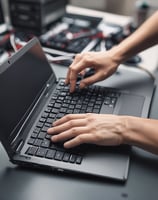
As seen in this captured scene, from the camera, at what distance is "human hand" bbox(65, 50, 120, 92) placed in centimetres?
76

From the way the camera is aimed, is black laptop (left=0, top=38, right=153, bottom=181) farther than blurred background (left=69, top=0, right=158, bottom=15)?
No

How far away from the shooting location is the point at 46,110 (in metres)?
0.66

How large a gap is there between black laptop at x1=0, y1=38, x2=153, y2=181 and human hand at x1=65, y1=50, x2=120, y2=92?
0.08 feet

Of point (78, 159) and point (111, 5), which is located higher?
point (78, 159)

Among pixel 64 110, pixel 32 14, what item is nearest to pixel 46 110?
pixel 64 110

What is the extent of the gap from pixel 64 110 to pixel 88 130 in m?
0.12

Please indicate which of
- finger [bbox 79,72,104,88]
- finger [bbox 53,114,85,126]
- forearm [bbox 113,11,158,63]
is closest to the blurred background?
forearm [bbox 113,11,158,63]

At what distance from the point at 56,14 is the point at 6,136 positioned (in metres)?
0.83

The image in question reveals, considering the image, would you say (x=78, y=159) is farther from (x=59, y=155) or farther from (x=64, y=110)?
(x=64, y=110)

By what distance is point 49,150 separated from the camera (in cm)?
55

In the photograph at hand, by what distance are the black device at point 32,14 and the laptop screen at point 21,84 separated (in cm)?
40

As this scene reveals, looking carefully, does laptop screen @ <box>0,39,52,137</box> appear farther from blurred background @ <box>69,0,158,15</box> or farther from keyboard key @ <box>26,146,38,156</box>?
blurred background @ <box>69,0,158,15</box>

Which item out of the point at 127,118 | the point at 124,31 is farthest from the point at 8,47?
the point at 127,118

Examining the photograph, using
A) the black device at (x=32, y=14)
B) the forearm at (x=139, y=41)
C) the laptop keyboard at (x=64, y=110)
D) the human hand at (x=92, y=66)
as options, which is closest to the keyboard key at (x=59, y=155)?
the laptop keyboard at (x=64, y=110)
